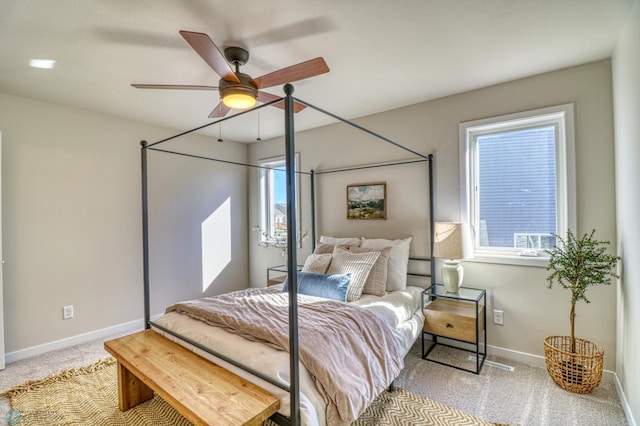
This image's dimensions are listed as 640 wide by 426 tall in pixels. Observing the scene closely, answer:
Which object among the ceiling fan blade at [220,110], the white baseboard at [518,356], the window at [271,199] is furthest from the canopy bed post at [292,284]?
the window at [271,199]

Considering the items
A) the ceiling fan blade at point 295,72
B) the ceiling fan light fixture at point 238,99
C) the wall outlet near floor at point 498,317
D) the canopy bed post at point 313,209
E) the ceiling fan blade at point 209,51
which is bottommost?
the wall outlet near floor at point 498,317

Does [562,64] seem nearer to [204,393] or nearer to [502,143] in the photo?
[502,143]

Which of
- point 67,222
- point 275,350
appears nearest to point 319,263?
point 275,350

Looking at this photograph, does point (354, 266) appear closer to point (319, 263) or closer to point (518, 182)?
point (319, 263)

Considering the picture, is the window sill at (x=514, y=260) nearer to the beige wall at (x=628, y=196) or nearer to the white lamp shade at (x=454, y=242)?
the white lamp shade at (x=454, y=242)

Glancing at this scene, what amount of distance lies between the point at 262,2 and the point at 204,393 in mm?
2104

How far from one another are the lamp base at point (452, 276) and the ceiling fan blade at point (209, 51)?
2.36 metres

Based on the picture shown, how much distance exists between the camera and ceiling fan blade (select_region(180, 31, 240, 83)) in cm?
156

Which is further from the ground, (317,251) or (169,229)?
(169,229)

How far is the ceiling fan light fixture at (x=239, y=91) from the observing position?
6.58 feet

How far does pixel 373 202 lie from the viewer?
368 cm

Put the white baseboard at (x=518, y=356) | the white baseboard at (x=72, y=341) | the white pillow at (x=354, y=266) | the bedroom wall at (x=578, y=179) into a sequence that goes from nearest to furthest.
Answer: the bedroom wall at (x=578, y=179), the white baseboard at (x=518, y=356), the white pillow at (x=354, y=266), the white baseboard at (x=72, y=341)

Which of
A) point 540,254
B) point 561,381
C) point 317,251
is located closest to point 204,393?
point 317,251

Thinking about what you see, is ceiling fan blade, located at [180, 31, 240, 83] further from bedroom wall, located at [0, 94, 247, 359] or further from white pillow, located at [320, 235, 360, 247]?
bedroom wall, located at [0, 94, 247, 359]
